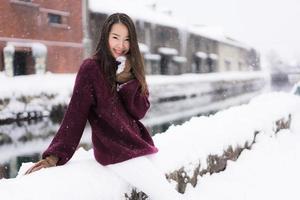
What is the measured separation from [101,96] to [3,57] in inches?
557

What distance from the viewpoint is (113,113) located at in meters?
2.09

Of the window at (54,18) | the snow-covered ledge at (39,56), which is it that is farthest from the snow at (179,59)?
the snow-covered ledge at (39,56)

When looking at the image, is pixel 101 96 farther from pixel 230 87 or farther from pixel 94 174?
pixel 230 87

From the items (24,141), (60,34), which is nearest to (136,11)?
(60,34)

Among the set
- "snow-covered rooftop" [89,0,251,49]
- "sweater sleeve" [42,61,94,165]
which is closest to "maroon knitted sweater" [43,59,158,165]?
"sweater sleeve" [42,61,94,165]

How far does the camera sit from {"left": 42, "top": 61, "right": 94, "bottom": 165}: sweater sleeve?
6.75ft

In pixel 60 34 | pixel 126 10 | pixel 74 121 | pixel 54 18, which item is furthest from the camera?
pixel 126 10

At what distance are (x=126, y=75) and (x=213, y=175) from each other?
6.10 ft

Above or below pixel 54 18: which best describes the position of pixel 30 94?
below

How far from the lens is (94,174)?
2.18m

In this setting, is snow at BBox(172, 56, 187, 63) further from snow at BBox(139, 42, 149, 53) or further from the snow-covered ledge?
the snow-covered ledge

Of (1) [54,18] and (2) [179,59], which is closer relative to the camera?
(1) [54,18]

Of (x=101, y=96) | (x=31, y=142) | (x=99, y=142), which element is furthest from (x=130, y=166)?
(x=31, y=142)

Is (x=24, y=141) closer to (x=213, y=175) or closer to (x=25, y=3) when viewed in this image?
(x=213, y=175)
